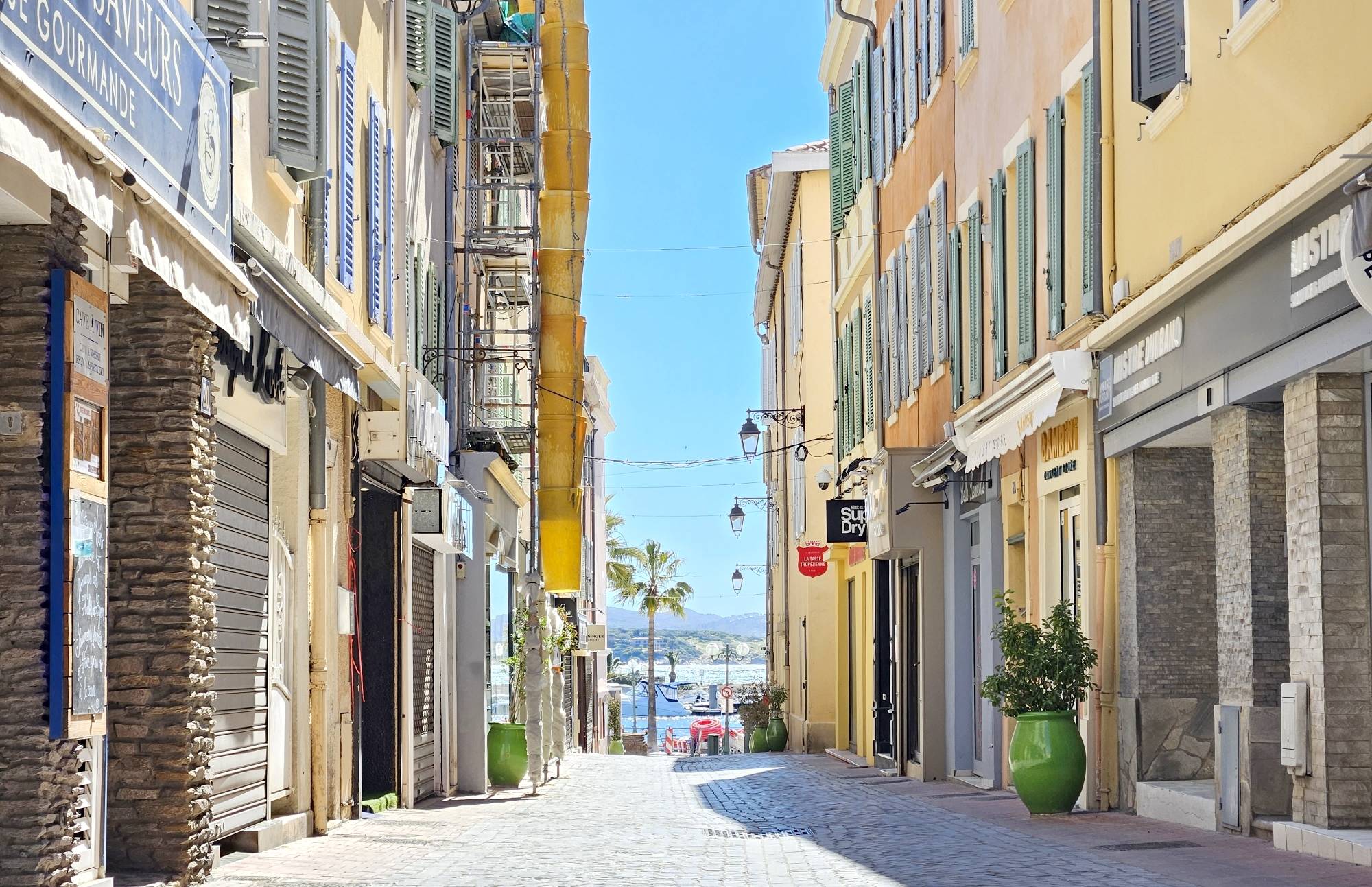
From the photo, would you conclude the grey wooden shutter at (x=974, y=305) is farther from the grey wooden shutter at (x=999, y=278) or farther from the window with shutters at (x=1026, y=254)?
the window with shutters at (x=1026, y=254)

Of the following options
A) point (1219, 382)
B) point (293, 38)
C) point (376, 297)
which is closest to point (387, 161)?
point (376, 297)

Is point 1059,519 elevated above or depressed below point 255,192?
below

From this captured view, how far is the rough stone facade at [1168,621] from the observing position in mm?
13875

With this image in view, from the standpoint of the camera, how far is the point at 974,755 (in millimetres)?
20672

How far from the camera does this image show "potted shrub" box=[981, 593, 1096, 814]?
1422cm

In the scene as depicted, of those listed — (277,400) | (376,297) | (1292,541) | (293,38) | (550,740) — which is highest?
(293,38)

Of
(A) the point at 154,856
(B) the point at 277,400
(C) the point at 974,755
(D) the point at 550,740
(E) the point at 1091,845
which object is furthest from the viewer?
(D) the point at 550,740

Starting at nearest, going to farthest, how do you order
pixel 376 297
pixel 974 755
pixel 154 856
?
pixel 154 856
pixel 376 297
pixel 974 755

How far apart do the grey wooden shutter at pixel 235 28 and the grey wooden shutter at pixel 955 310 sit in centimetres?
1109

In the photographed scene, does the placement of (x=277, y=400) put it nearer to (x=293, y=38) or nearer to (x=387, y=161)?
(x=293, y=38)

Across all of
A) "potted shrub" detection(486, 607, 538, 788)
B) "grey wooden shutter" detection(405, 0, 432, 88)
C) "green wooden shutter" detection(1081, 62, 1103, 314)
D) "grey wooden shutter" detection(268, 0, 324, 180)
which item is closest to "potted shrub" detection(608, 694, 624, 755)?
"potted shrub" detection(486, 607, 538, 788)

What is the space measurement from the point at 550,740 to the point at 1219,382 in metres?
14.1

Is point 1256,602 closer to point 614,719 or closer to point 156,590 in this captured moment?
point 156,590

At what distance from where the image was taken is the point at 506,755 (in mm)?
21734
